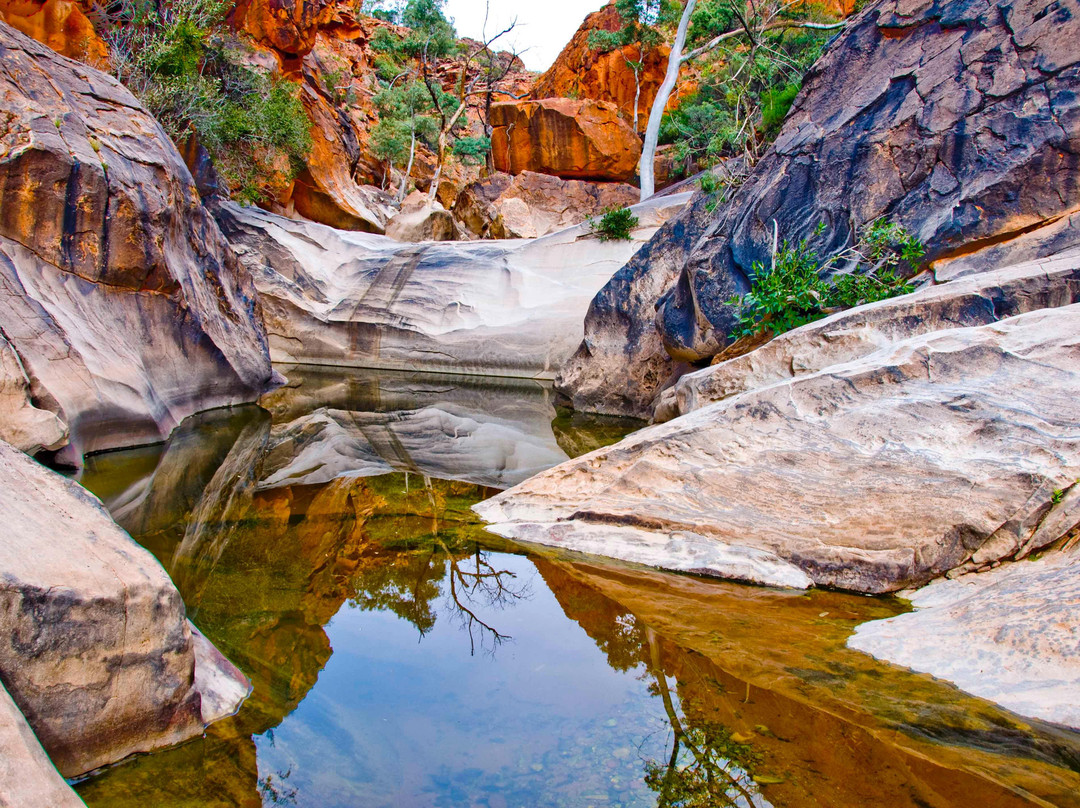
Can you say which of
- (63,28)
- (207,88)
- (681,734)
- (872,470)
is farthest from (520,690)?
(207,88)

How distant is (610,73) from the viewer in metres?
32.4

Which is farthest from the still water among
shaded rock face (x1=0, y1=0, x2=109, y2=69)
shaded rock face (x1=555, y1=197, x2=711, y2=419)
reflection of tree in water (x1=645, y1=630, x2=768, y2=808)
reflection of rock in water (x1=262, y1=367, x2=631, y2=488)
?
shaded rock face (x1=0, y1=0, x2=109, y2=69)

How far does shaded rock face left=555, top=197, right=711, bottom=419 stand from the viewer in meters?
10.8

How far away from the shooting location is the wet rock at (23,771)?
171cm

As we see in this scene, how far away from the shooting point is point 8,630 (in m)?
2.06

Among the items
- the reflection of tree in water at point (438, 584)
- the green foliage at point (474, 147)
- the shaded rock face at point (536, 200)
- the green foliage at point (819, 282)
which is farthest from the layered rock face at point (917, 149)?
the green foliage at point (474, 147)

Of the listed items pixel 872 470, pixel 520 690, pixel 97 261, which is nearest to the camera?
pixel 520 690

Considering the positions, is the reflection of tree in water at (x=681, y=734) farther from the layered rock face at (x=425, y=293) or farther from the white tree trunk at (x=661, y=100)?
the white tree trunk at (x=661, y=100)

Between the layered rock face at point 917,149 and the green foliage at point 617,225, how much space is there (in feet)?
23.6

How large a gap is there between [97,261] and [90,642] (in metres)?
6.96

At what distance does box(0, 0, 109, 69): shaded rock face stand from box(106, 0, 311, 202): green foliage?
0.38 meters

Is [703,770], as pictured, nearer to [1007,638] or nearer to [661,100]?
[1007,638]

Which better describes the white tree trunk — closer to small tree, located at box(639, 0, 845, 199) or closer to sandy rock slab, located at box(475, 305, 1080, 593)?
small tree, located at box(639, 0, 845, 199)

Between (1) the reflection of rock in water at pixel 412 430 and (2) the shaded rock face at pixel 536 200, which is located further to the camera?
(2) the shaded rock face at pixel 536 200
